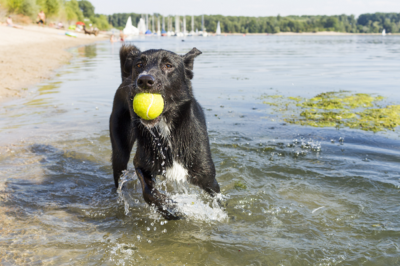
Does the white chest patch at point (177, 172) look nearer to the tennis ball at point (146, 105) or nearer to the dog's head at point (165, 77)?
the dog's head at point (165, 77)

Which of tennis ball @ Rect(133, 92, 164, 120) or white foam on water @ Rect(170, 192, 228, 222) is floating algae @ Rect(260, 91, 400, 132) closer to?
white foam on water @ Rect(170, 192, 228, 222)

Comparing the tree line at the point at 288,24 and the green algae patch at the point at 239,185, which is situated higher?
the tree line at the point at 288,24

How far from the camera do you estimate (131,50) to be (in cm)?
418

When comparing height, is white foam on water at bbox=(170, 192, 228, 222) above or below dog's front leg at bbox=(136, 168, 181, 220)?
below

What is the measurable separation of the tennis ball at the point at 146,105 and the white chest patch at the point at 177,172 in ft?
2.44

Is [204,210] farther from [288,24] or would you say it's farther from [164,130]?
[288,24]

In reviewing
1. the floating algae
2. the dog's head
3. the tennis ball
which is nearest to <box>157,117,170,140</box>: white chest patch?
the dog's head

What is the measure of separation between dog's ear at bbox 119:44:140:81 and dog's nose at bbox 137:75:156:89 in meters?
1.15

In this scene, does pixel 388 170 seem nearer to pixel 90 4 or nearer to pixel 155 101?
pixel 155 101

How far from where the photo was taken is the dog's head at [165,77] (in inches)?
121

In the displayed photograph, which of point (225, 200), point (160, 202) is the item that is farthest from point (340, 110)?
point (160, 202)

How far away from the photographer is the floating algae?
6.89 metres

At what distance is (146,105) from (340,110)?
21.2 feet

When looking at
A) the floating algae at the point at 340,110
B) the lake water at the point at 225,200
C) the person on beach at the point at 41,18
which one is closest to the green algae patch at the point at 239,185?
the lake water at the point at 225,200
